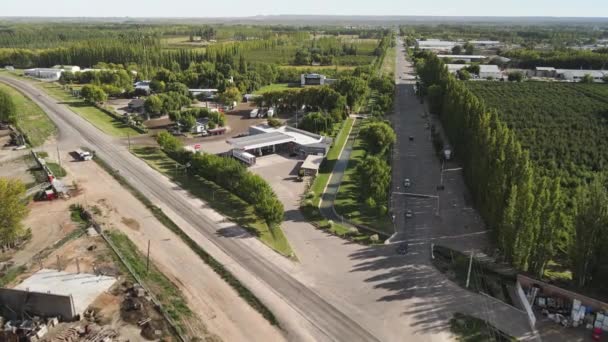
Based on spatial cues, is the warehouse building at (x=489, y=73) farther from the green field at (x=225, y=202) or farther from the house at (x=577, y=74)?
the green field at (x=225, y=202)

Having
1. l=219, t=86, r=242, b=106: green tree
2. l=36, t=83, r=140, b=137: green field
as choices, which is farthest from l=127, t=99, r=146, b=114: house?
l=219, t=86, r=242, b=106: green tree

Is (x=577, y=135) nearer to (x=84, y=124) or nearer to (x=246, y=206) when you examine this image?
(x=246, y=206)

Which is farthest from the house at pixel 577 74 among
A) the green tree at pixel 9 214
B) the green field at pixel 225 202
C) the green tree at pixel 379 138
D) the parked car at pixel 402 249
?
the green tree at pixel 9 214

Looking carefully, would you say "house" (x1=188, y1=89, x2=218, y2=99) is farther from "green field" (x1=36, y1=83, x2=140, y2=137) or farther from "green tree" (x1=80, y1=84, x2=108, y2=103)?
"green field" (x1=36, y1=83, x2=140, y2=137)

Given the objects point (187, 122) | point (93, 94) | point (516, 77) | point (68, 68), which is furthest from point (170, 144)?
point (516, 77)

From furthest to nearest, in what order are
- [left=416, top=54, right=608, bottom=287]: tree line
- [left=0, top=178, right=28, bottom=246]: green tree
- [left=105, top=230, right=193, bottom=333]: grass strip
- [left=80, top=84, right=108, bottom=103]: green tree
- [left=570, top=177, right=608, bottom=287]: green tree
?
1. [left=80, top=84, right=108, bottom=103]: green tree
2. [left=0, top=178, right=28, bottom=246]: green tree
3. [left=105, top=230, right=193, bottom=333]: grass strip
4. [left=416, top=54, right=608, bottom=287]: tree line
5. [left=570, top=177, right=608, bottom=287]: green tree

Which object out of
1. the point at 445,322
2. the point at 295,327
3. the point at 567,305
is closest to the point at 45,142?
the point at 295,327
